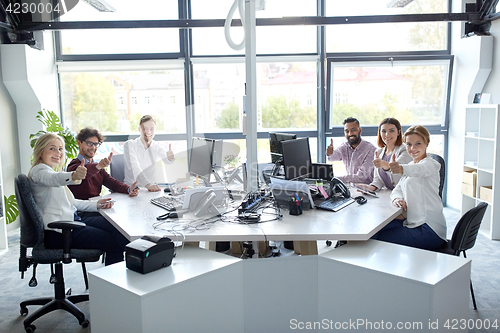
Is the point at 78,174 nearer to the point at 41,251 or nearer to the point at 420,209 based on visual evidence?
the point at 41,251

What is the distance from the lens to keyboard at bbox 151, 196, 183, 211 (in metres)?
3.29

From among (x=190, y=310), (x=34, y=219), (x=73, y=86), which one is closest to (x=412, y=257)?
(x=190, y=310)

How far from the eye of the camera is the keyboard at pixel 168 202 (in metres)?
3.29

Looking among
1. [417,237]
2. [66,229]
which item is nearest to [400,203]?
[417,237]

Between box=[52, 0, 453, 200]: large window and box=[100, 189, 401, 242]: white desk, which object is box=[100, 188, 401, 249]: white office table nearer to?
box=[100, 189, 401, 242]: white desk

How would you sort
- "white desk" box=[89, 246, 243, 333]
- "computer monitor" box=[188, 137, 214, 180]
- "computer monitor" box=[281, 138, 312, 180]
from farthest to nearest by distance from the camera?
"computer monitor" box=[188, 137, 214, 180] < "computer monitor" box=[281, 138, 312, 180] < "white desk" box=[89, 246, 243, 333]

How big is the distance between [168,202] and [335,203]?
1.34 m

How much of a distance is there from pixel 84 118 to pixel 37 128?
71 centimetres

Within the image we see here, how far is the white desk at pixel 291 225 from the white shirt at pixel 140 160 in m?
1.09

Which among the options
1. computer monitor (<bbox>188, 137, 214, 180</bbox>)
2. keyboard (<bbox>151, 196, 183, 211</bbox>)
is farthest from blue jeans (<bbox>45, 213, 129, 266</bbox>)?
computer monitor (<bbox>188, 137, 214, 180</bbox>)

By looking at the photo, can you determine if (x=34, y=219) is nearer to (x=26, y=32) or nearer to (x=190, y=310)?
(x=190, y=310)

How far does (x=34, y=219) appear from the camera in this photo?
9.49 feet

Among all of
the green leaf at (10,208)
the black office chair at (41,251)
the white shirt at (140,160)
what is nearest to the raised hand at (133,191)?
the white shirt at (140,160)

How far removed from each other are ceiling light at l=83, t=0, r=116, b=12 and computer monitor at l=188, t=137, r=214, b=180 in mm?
2649
